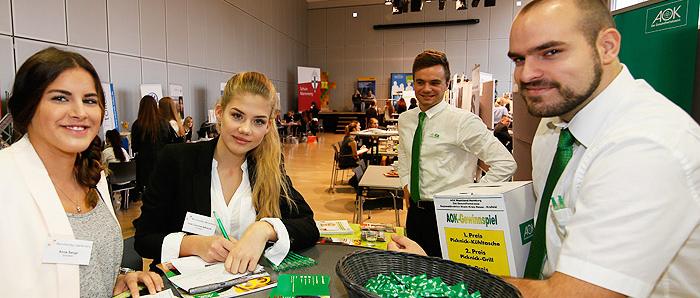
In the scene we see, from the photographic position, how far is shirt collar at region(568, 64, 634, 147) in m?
1.04

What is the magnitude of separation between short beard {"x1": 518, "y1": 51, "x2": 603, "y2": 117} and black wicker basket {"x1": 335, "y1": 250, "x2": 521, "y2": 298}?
1.72ft

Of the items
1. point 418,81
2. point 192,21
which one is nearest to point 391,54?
point 192,21

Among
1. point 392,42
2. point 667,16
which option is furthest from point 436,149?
point 392,42

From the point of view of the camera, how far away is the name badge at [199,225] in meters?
1.51

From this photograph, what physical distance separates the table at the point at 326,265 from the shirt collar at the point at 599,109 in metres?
0.79

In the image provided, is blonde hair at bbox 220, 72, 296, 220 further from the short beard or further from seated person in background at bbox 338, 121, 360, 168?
seated person in background at bbox 338, 121, 360, 168

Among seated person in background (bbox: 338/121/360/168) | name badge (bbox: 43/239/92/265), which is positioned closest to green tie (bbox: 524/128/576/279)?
name badge (bbox: 43/239/92/265)

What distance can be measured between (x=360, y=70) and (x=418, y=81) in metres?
15.2

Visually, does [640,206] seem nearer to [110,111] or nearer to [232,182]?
[232,182]

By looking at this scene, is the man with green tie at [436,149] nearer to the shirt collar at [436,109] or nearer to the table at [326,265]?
the shirt collar at [436,109]

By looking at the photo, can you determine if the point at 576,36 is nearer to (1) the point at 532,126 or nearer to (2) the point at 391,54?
(1) the point at 532,126

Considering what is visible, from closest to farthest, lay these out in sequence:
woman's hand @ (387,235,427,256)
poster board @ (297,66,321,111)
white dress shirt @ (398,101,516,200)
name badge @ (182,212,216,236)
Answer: woman's hand @ (387,235,427,256), name badge @ (182,212,216,236), white dress shirt @ (398,101,516,200), poster board @ (297,66,321,111)

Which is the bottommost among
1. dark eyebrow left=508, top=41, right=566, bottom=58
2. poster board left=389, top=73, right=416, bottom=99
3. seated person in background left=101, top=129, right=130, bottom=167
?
seated person in background left=101, top=129, right=130, bottom=167

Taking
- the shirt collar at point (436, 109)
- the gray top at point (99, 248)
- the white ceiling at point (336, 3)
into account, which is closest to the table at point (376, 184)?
the shirt collar at point (436, 109)
